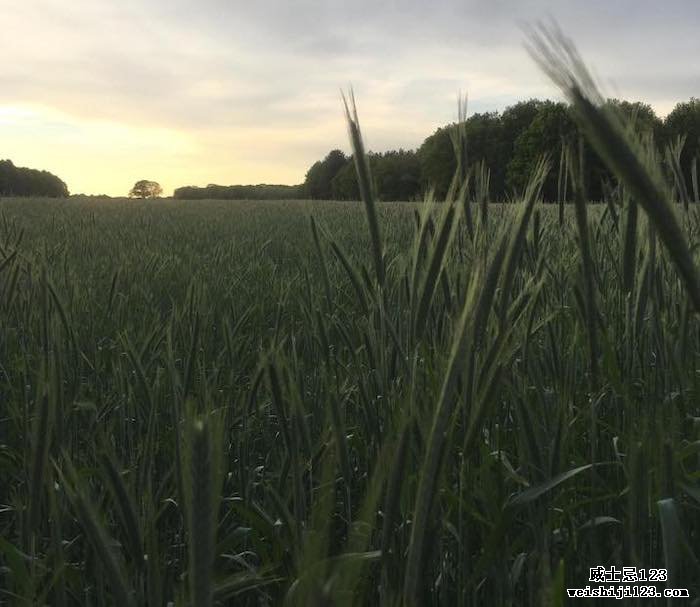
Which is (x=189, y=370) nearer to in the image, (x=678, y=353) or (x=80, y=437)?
(x=80, y=437)

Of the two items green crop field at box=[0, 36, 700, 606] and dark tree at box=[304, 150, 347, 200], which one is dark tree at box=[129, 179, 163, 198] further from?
green crop field at box=[0, 36, 700, 606]

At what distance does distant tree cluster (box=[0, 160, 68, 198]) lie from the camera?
44263 mm

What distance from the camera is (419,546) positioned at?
0.48 m

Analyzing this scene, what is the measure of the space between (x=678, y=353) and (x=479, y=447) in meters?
0.38

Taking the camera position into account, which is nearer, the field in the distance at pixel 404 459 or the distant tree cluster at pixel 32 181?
the field in the distance at pixel 404 459

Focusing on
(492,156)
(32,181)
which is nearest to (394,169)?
(492,156)

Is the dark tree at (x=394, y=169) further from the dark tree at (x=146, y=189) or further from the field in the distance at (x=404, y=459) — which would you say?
the field in the distance at (x=404, y=459)

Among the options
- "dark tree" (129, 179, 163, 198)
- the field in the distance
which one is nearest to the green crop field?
the field in the distance

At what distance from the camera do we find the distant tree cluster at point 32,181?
44.3 meters

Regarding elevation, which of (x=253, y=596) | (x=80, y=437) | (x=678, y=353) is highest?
(x=678, y=353)

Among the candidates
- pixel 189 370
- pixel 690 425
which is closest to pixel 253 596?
pixel 189 370

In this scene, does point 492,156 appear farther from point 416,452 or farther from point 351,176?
point 416,452

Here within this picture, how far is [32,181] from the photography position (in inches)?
1858

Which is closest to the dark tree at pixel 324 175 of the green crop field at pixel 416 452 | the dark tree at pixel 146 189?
the dark tree at pixel 146 189
